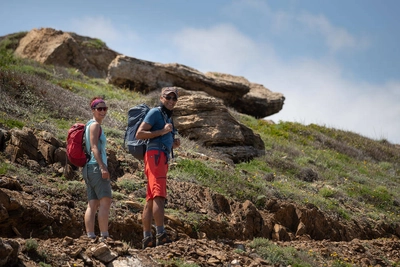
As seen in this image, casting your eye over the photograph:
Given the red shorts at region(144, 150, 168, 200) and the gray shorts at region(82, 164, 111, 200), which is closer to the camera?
the gray shorts at region(82, 164, 111, 200)

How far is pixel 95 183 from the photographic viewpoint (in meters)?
6.45

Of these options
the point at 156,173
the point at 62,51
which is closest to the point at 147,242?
the point at 156,173

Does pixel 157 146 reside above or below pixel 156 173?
above

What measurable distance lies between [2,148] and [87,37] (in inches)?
863

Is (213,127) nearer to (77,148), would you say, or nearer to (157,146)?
(157,146)

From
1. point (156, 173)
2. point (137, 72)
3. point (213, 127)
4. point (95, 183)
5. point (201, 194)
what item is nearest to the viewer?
point (95, 183)

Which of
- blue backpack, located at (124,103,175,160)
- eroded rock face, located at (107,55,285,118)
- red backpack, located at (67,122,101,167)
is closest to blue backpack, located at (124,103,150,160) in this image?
blue backpack, located at (124,103,175,160)

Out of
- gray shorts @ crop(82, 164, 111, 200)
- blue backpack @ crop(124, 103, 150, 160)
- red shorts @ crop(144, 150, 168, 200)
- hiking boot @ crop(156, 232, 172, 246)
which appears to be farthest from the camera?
blue backpack @ crop(124, 103, 150, 160)

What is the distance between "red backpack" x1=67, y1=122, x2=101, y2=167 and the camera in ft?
21.3

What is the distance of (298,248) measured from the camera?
866cm

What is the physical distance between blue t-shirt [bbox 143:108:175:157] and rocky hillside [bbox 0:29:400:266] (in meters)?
1.16

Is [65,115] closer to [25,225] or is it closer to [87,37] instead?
[25,225]

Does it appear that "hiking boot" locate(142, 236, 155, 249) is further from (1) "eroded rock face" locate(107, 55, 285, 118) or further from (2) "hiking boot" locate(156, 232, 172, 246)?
(1) "eroded rock face" locate(107, 55, 285, 118)

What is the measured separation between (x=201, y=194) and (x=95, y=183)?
11.0 ft
